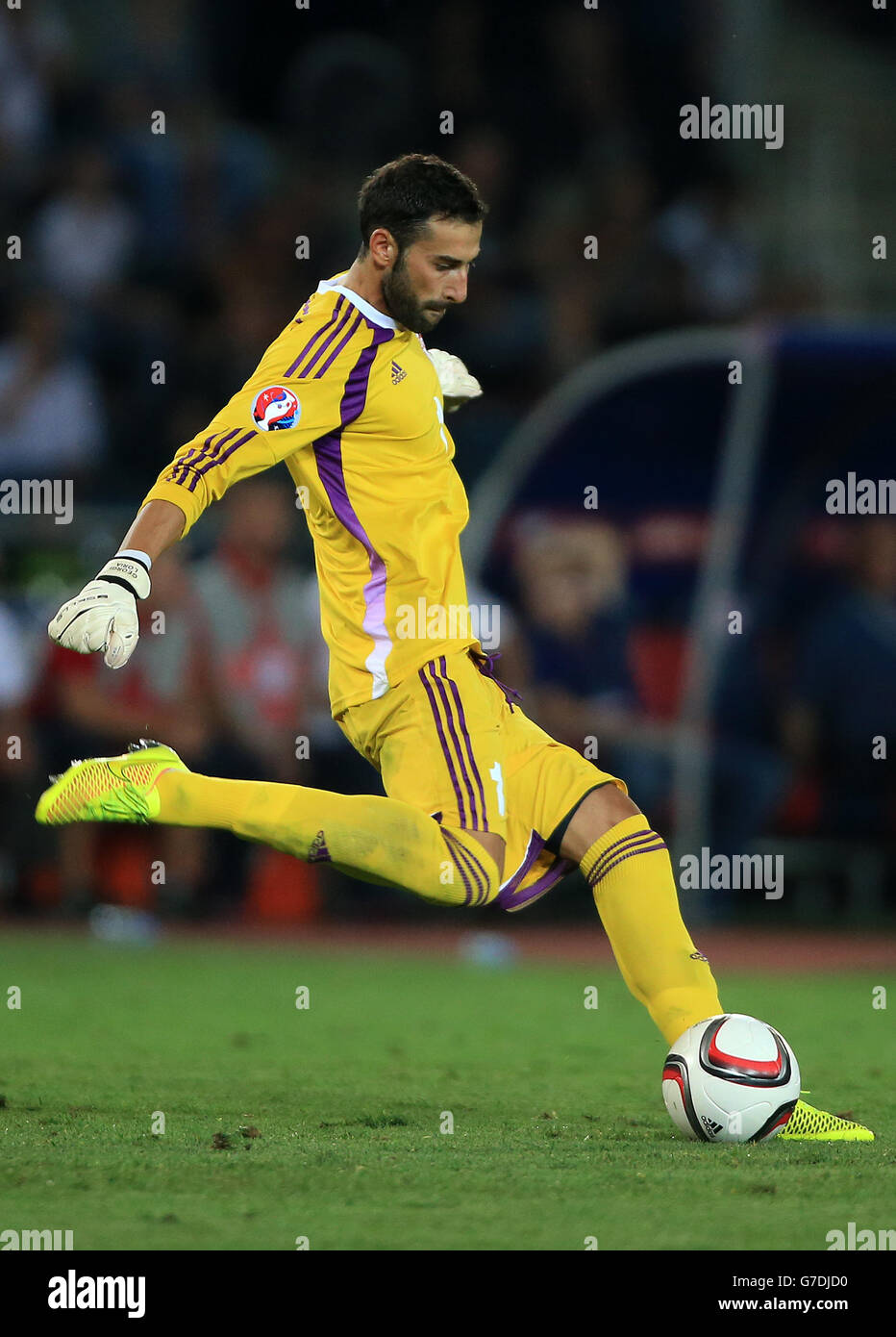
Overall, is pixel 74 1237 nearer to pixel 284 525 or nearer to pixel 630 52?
pixel 284 525

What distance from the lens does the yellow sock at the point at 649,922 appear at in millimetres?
4969

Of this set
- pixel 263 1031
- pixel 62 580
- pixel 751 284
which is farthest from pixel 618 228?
pixel 263 1031

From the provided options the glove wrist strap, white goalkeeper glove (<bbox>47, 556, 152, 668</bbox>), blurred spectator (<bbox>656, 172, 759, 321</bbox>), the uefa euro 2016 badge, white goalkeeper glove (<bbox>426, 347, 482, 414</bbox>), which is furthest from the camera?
blurred spectator (<bbox>656, 172, 759, 321</bbox>)

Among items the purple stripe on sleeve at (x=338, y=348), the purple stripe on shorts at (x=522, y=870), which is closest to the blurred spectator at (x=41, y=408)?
the purple stripe on sleeve at (x=338, y=348)

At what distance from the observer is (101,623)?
4.29 meters

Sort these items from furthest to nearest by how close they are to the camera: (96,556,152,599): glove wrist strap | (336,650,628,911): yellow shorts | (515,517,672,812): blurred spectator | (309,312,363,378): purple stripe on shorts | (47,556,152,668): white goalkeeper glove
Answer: (515,517,672,812): blurred spectator < (336,650,628,911): yellow shorts < (309,312,363,378): purple stripe on shorts < (96,556,152,599): glove wrist strap < (47,556,152,668): white goalkeeper glove

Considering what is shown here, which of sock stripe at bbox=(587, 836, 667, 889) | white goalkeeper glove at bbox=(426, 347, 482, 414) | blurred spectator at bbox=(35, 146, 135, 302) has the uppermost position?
blurred spectator at bbox=(35, 146, 135, 302)

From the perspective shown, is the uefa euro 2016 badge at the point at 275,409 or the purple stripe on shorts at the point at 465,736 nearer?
the uefa euro 2016 badge at the point at 275,409

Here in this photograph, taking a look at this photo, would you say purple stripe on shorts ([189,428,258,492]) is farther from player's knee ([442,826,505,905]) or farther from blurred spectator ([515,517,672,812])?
blurred spectator ([515,517,672,812])

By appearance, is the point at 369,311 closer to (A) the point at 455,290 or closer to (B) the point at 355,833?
(A) the point at 455,290

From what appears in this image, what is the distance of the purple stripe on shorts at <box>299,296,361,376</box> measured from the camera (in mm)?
4824

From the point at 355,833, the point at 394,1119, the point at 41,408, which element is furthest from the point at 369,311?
the point at 41,408

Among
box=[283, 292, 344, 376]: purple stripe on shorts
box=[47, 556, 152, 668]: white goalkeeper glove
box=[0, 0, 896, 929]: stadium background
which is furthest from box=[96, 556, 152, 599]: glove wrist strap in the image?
box=[0, 0, 896, 929]: stadium background

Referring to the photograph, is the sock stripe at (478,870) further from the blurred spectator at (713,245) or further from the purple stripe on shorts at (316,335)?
the blurred spectator at (713,245)
